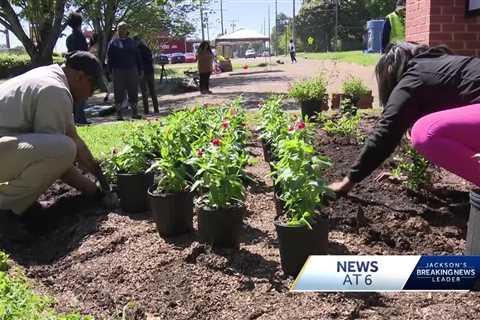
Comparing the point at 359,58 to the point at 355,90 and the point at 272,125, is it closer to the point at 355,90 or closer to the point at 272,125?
the point at 355,90

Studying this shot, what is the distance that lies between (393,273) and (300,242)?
88 centimetres

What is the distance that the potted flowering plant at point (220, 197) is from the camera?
2.94 metres

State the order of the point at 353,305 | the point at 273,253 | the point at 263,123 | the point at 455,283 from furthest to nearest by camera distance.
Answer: the point at 263,123
the point at 273,253
the point at 353,305
the point at 455,283

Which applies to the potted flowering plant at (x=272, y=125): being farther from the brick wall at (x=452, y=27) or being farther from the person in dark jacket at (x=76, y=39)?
the person in dark jacket at (x=76, y=39)

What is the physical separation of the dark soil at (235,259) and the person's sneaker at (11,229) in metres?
0.07

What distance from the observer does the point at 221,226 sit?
2986 mm

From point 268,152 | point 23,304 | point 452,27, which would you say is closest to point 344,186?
point 268,152

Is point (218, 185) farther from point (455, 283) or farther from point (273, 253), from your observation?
point (455, 283)

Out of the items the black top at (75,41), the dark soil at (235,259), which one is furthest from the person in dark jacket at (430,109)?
the black top at (75,41)

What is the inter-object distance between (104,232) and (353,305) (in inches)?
75.7

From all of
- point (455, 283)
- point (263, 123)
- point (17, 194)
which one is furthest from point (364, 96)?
point (455, 283)

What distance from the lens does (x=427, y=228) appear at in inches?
128

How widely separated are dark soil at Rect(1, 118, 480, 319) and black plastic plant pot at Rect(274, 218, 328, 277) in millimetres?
120

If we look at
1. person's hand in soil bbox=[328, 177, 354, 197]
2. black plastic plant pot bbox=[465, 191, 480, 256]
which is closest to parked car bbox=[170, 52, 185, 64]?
person's hand in soil bbox=[328, 177, 354, 197]
